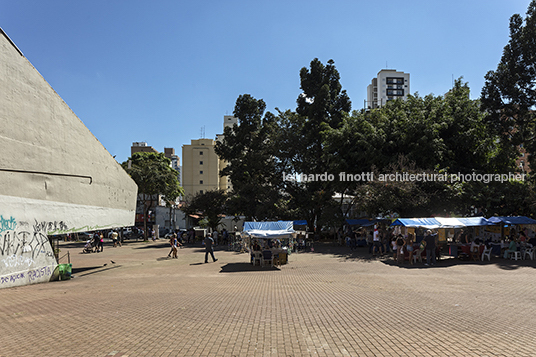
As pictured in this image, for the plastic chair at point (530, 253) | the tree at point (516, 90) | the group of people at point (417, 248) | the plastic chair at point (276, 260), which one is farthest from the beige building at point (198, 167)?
the plastic chair at point (530, 253)

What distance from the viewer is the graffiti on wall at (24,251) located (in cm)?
1198

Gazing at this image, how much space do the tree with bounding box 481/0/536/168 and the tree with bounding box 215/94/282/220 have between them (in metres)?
20.2

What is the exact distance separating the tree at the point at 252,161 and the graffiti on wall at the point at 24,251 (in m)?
22.6

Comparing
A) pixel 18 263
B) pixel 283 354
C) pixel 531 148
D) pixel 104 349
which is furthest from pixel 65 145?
pixel 531 148

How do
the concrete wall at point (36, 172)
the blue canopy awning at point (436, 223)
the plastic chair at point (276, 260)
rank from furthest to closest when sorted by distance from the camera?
the blue canopy awning at point (436, 223) → the plastic chair at point (276, 260) → the concrete wall at point (36, 172)

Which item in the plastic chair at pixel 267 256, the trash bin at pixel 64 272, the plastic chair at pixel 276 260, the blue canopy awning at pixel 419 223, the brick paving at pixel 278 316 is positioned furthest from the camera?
the blue canopy awning at pixel 419 223

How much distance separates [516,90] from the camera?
2672 cm

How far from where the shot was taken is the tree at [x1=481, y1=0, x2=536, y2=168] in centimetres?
2639

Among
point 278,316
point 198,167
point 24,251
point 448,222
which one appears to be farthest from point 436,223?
point 198,167

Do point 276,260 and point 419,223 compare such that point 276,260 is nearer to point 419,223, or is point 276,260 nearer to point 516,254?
point 419,223

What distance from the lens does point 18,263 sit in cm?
1246

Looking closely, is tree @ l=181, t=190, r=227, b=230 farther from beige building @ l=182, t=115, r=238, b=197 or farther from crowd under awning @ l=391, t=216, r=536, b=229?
beige building @ l=182, t=115, r=238, b=197

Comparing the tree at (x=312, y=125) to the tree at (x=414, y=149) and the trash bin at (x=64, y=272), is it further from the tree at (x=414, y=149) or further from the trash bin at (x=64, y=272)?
the trash bin at (x=64, y=272)

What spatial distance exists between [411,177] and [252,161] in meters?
18.3
